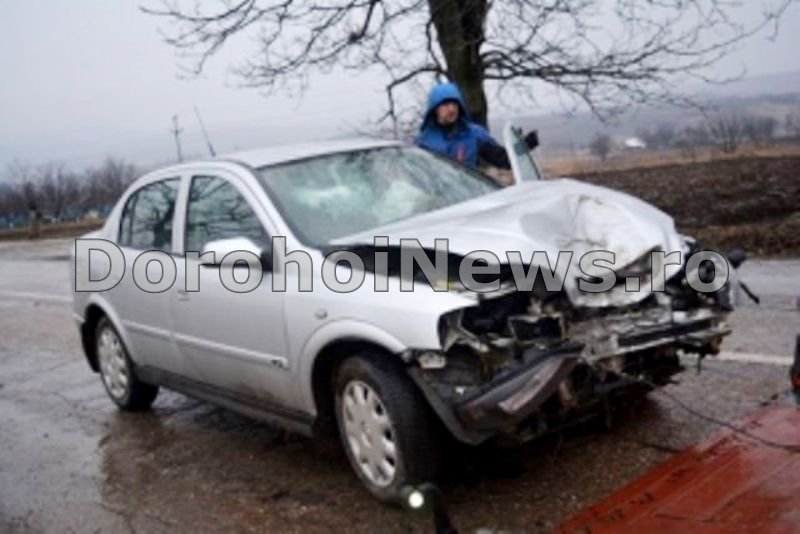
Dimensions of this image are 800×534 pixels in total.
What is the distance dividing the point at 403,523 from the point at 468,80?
8.61 metres

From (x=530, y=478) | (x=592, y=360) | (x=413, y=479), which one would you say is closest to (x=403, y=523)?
(x=413, y=479)

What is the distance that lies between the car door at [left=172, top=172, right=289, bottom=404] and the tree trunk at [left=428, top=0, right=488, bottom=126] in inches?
274

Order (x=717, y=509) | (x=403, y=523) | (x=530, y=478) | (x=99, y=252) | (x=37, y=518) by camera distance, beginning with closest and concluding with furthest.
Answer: (x=717, y=509), (x=403, y=523), (x=530, y=478), (x=37, y=518), (x=99, y=252)

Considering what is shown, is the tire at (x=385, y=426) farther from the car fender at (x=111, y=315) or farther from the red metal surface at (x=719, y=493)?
the car fender at (x=111, y=315)

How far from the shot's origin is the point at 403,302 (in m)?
3.67

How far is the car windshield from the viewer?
14.7 feet

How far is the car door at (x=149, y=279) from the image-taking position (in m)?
5.31

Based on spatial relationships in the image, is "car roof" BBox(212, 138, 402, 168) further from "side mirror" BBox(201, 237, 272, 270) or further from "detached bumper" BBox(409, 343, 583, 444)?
"detached bumper" BBox(409, 343, 583, 444)

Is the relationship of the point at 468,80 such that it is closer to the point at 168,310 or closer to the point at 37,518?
the point at 168,310

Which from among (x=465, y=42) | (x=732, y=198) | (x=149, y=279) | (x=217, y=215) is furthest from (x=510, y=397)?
(x=732, y=198)

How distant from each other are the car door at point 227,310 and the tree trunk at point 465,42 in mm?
6953

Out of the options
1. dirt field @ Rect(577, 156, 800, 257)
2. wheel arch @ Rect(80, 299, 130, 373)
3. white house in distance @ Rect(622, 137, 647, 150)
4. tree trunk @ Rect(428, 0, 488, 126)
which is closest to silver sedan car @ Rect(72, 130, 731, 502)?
wheel arch @ Rect(80, 299, 130, 373)

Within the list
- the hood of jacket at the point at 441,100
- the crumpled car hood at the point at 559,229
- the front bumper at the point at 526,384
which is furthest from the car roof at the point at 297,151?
the front bumper at the point at 526,384

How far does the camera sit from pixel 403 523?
3848mm
